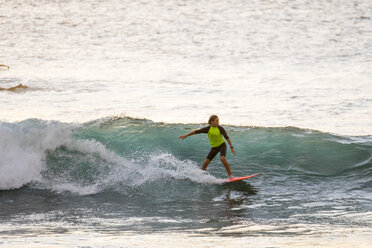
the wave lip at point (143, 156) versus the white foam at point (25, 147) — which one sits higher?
the white foam at point (25, 147)

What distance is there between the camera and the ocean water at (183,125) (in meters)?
9.98

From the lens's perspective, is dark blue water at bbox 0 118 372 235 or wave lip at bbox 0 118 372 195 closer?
dark blue water at bbox 0 118 372 235

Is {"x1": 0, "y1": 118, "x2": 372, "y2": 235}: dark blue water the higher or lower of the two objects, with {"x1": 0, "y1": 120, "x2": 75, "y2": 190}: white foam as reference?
lower

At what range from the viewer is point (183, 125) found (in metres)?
18.3

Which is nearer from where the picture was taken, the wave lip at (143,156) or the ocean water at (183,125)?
the ocean water at (183,125)

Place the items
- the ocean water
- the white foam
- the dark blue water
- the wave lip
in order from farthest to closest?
the white foam
the wave lip
the dark blue water
the ocean water

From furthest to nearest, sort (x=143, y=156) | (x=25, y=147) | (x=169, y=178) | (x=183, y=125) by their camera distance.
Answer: (x=183, y=125) < (x=143, y=156) < (x=25, y=147) < (x=169, y=178)

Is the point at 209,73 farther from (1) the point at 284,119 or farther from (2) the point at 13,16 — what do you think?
(2) the point at 13,16

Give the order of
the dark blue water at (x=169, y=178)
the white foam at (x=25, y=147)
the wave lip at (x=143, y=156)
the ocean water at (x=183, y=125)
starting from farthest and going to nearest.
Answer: the white foam at (x=25, y=147)
the wave lip at (x=143, y=156)
the dark blue water at (x=169, y=178)
the ocean water at (x=183, y=125)

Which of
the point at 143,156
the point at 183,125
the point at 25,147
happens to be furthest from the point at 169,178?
the point at 183,125

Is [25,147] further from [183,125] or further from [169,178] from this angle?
[183,125]

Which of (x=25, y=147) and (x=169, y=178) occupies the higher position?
(x=25, y=147)

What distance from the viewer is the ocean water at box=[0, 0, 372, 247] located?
393 inches

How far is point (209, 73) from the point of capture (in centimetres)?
2703
